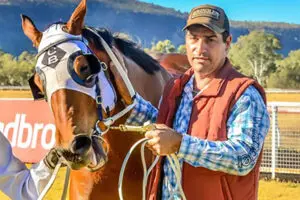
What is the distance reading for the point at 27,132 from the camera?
942cm

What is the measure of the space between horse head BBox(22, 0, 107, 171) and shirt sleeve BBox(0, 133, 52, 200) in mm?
219

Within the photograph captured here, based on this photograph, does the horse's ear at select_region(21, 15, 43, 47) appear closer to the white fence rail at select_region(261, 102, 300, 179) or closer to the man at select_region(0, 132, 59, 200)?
the man at select_region(0, 132, 59, 200)

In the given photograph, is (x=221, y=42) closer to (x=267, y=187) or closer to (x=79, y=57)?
(x=79, y=57)

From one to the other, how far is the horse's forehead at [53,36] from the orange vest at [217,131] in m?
0.94

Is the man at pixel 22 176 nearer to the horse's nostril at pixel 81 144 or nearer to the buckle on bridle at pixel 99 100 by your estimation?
the horse's nostril at pixel 81 144

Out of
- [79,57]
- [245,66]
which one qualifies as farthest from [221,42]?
[245,66]

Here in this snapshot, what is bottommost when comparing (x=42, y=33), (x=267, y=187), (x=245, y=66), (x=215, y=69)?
(x=267, y=187)

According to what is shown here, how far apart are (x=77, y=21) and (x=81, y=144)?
836mm

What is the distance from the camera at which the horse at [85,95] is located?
97.9 inches

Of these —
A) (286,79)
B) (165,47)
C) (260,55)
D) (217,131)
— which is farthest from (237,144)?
(260,55)

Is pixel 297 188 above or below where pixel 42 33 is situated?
below

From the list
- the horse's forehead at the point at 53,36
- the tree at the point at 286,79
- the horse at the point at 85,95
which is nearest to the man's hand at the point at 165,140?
the horse at the point at 85,95

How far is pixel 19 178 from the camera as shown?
259 cm

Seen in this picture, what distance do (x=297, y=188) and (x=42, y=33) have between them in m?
6.54
